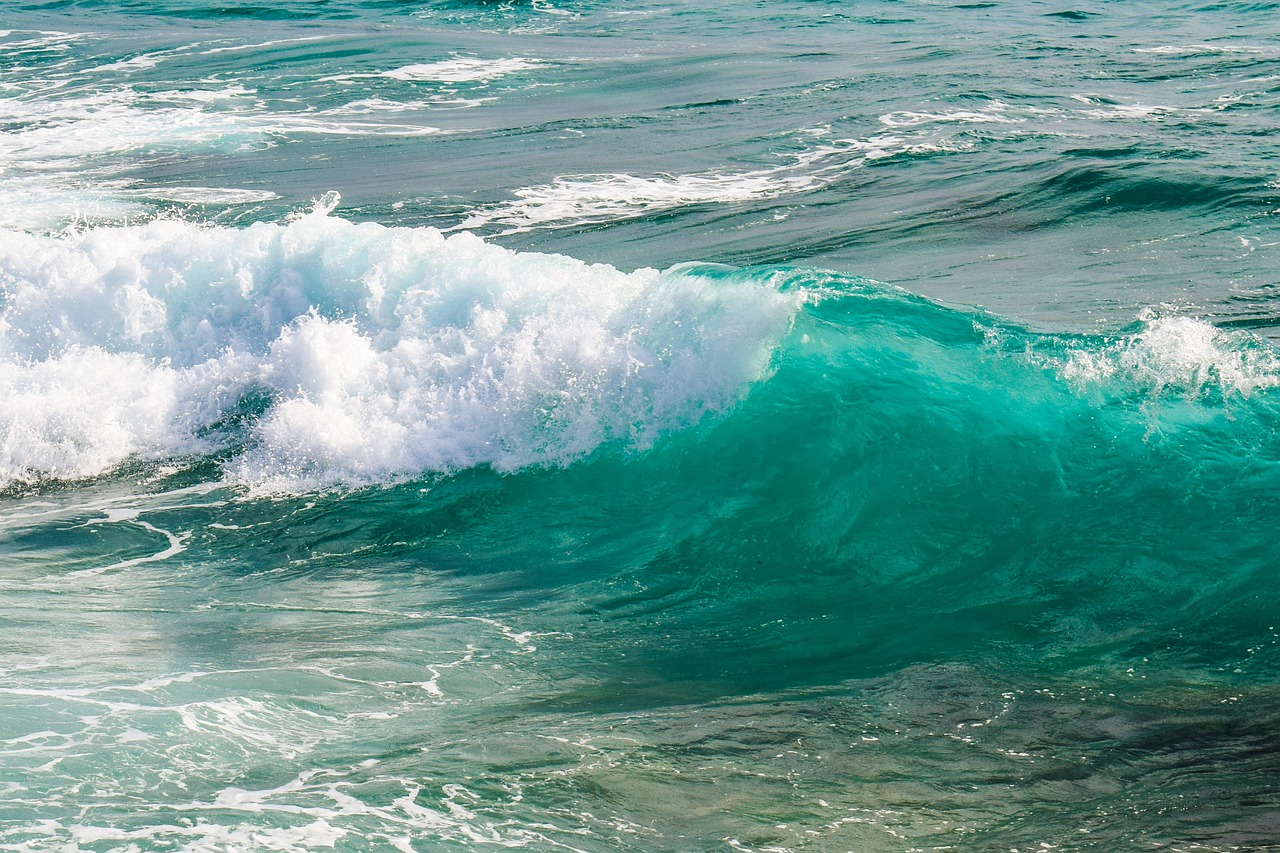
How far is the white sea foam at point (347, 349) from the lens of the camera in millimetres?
8664

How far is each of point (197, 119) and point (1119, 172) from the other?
16254mm

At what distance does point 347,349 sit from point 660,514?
3374 mm

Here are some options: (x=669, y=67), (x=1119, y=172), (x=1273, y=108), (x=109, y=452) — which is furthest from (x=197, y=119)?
(x=1273, y=108)

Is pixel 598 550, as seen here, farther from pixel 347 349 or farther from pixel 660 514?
pixel 347 349

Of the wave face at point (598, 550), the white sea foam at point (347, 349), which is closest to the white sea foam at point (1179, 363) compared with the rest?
the wave face at point (598, 550)

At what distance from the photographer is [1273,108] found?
18.0 meters

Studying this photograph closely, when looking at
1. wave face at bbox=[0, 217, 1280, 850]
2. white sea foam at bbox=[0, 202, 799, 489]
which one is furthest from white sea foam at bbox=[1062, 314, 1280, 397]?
white sea foam at bbox=[0, 202, 799, 489]

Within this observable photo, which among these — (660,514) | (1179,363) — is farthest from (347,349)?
(1179,363)

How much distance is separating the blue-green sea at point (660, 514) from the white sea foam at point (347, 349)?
0.12 feet

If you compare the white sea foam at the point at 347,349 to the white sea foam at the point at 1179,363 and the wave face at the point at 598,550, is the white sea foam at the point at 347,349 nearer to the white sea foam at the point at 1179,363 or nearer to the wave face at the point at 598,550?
the wave face at the point at 598,550

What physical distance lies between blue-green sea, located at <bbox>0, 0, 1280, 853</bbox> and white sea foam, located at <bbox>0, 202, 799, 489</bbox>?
4 cm

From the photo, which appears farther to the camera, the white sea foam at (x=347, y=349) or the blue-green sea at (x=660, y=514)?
the white sea foam at (x=347, y=349)

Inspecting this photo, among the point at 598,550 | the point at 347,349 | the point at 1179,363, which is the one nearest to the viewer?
the point at 598,550

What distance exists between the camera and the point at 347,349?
32.2 ft
